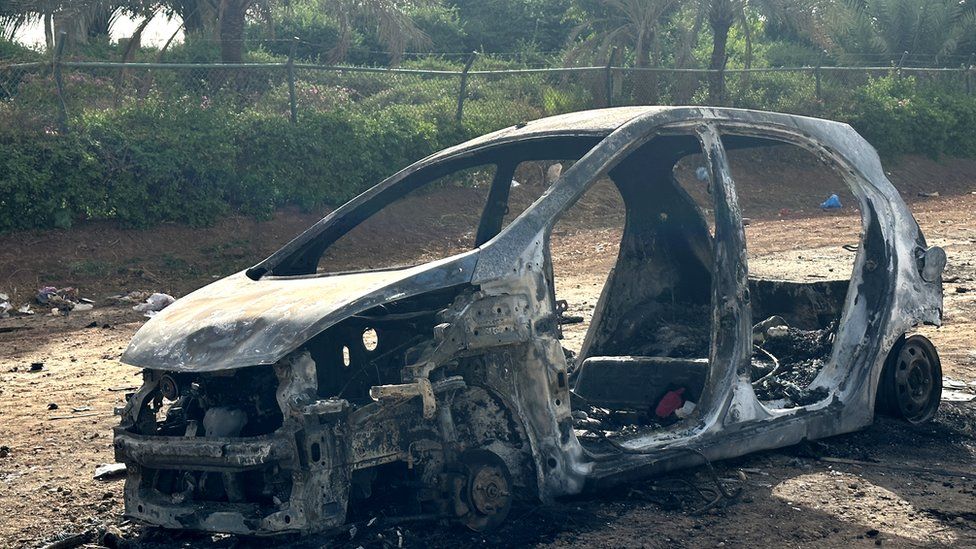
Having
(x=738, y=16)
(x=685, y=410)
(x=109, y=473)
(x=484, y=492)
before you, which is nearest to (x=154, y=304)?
(x=109, y=473)

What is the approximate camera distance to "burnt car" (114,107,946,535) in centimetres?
447

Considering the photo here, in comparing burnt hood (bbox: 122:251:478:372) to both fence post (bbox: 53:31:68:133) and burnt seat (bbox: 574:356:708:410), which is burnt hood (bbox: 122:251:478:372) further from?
fence post (bbox: 53:31:68:133)

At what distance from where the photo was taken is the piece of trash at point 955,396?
704 cm

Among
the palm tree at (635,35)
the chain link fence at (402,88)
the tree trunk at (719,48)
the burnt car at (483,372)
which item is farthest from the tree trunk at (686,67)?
the burnt car at (483,372)

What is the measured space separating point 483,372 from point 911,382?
2886 mm

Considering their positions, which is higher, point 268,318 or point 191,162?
point 191,162

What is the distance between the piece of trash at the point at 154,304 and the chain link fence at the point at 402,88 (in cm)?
322

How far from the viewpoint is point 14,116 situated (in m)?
14.1

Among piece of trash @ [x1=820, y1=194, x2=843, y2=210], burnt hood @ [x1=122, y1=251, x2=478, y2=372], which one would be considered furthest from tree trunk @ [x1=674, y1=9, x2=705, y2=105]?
burnt hood @ [x1=122, y1=251, x2=478, y2=372]

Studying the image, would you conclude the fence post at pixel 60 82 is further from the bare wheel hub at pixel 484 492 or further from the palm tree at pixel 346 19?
the bare wheel hub at pixel 484 492

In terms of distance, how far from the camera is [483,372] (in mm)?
4820

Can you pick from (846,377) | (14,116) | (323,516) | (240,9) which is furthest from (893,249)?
(240,9)

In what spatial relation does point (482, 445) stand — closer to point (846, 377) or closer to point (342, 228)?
point (342, 228)

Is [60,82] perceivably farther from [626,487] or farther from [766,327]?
[626,487]
